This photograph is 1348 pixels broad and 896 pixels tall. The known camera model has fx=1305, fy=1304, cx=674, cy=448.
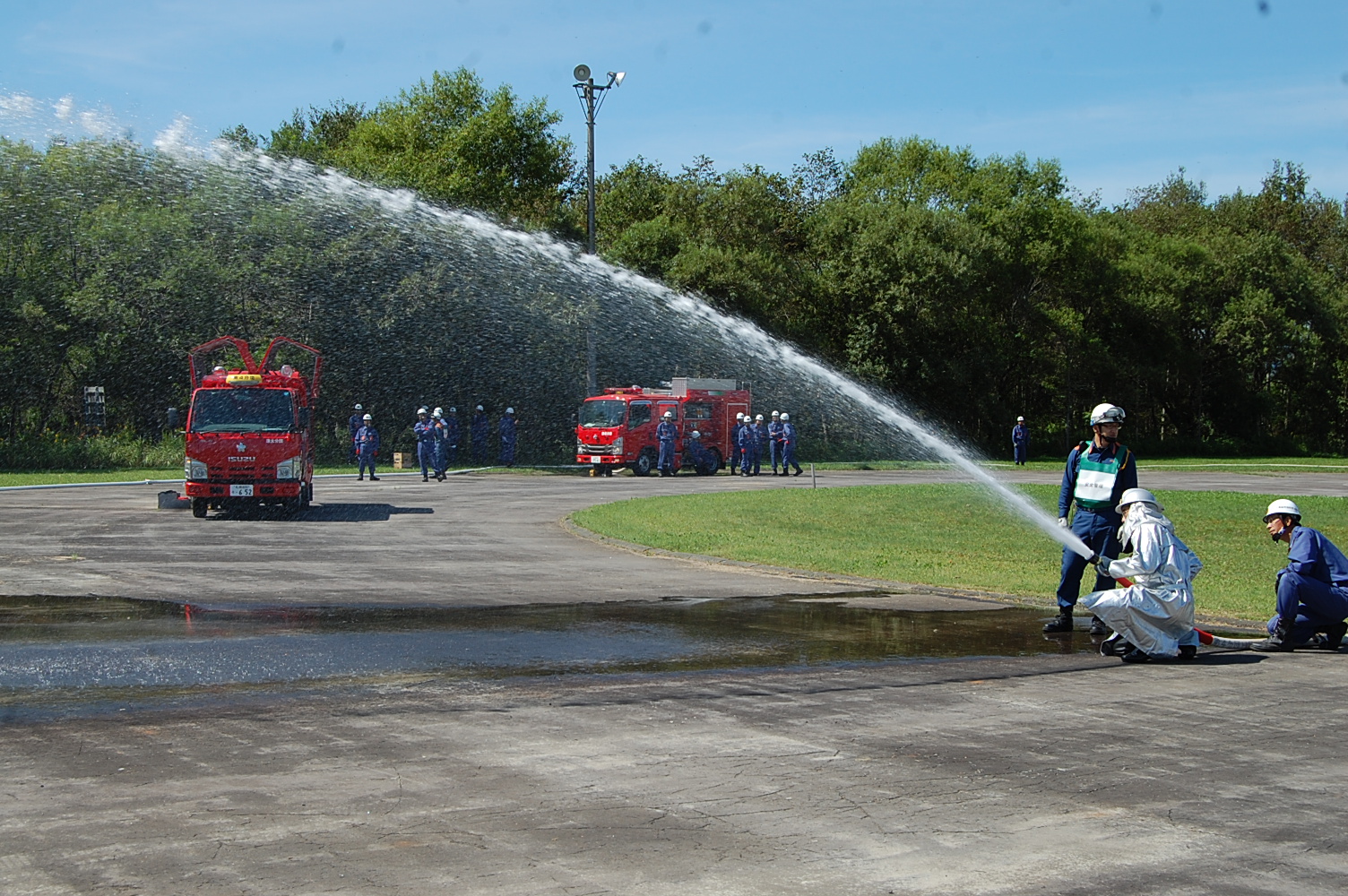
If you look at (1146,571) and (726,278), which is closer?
(1146,571)

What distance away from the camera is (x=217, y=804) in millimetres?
5355

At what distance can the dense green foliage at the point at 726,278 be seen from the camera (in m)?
40.8

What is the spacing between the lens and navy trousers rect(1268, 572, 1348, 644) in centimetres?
988

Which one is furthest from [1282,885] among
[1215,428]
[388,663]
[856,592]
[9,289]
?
[1215,428]

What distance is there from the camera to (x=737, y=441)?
4141 cm

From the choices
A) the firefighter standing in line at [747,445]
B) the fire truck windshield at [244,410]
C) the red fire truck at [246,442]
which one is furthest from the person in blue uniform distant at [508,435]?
the fire truck windshield at [244,410]

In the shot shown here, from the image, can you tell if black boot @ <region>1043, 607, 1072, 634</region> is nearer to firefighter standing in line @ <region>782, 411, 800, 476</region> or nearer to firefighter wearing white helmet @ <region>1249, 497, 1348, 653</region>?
firefighter wearing white helmet @ <region>1249, 497, 1348, 653</region>

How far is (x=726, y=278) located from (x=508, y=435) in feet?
41.7

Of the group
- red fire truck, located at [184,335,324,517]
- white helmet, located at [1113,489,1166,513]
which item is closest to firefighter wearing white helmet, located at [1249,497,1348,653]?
white helmet, located at [1113,489,1166,513]

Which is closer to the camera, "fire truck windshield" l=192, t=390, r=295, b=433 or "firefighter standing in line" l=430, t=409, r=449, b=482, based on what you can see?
"fire truck windshield" l=192, t=390, r=295, b=433

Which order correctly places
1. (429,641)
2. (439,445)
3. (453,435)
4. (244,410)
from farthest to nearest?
(453,435)
(439,445)
(244,410)
(429,641)

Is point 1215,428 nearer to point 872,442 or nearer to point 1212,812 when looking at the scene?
point 872,442

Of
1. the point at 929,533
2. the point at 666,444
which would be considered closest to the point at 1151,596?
the point at 929,533

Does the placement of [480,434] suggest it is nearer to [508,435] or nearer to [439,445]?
[508,435]
